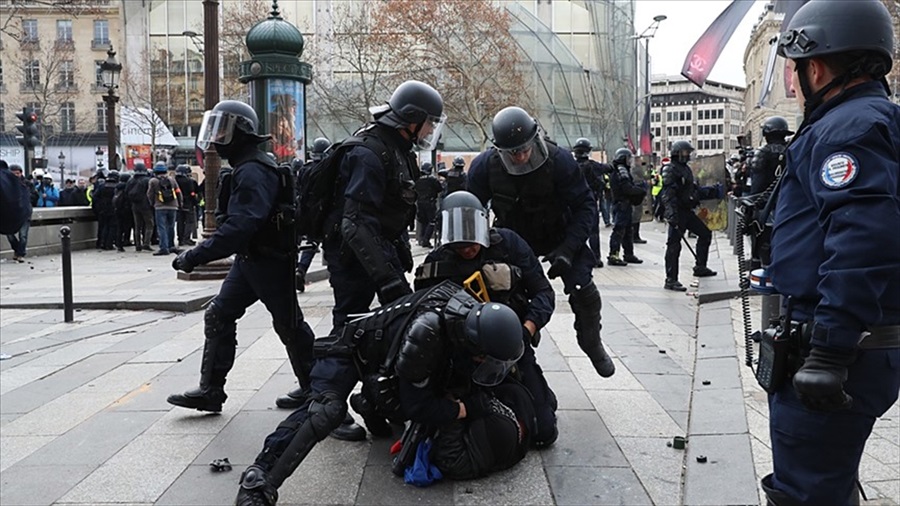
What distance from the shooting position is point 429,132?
15.1ft

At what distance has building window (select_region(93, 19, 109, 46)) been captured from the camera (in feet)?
194

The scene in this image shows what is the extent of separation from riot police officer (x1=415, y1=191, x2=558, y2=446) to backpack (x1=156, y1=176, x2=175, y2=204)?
39.5 feet

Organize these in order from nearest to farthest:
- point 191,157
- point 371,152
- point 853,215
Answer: point 853,215
point 371,152
point 191,157

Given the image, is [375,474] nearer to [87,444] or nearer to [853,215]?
[87,444]

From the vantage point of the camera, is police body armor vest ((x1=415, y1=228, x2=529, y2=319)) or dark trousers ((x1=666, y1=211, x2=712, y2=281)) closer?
police body armor vest ((x1=415, y1=228, x2=529, y2=319))

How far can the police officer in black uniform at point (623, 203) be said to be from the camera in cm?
1183

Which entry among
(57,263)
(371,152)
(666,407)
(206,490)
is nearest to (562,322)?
(666,407)

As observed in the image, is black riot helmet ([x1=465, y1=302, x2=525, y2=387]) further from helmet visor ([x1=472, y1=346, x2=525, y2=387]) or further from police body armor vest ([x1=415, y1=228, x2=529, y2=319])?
police body armor vest ([x1=415, y1=228, x2=529, y2=319])

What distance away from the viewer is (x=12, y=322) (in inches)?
346

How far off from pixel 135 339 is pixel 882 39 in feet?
22.6

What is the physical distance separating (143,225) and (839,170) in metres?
16.4

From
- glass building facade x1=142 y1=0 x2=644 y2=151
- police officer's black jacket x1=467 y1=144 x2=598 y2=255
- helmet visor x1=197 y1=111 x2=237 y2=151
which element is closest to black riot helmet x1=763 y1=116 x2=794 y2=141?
police officer's black jacket x1=467 y1=144 x2=598 y2=255

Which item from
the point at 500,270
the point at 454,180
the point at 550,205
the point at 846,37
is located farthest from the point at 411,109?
the point at 454,180

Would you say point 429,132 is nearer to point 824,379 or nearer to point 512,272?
point 512,272
